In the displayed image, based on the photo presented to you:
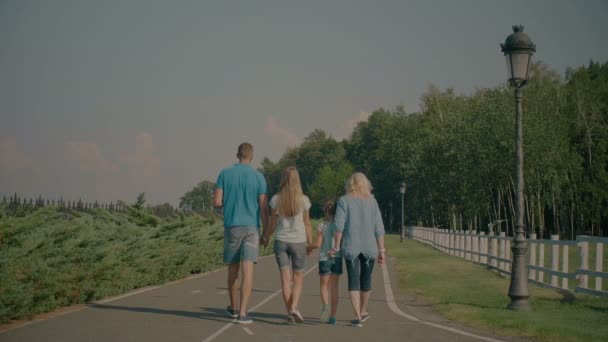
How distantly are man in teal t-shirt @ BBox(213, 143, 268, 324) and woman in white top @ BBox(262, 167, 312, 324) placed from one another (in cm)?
23

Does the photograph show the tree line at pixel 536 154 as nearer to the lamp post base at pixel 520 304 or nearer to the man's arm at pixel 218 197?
the lamp post base at pixel 520 304

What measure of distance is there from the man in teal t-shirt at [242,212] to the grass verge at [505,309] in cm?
346

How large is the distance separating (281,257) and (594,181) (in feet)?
182

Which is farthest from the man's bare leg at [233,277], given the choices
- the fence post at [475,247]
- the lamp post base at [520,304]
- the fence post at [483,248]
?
the fence post at [475,247]

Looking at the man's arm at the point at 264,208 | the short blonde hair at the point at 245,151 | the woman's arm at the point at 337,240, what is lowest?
the woman's arm at the point at 337,240

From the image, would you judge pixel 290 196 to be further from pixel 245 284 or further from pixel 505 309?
pixel 505 309

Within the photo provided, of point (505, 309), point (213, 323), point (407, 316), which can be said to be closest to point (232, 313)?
point (213, 323)

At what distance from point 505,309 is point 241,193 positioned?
541 cm

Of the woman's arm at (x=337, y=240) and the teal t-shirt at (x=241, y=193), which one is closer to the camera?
the woman's arm at (x=337, y=240)

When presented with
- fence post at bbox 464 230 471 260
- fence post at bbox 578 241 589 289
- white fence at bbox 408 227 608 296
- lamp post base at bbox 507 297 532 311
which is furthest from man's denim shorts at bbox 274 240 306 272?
fence post at bbox 464 230 471 260

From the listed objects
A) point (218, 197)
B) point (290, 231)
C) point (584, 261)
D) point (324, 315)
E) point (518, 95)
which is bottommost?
point (324, 315)

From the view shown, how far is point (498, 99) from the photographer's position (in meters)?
56.2

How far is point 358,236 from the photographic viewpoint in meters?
9.80

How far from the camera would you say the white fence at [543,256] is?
46.3ft
